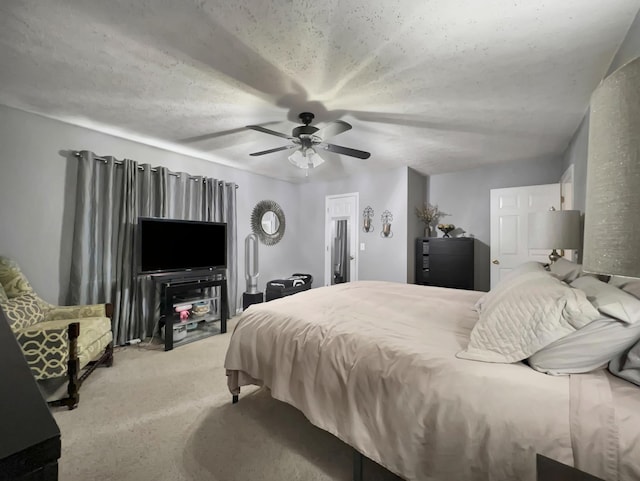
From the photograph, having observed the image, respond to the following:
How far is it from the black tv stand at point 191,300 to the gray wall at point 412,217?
9.35ft

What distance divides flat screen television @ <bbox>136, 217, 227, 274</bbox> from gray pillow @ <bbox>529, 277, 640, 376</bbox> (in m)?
3.47

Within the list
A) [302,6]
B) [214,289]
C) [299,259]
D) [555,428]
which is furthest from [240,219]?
[555,428]

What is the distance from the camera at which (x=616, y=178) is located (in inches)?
18.2

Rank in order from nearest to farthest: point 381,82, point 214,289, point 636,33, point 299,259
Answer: point 636,33 < point 381,82 < point 214,289 < point 299,259

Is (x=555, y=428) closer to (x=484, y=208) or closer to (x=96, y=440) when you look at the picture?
(x=96, y=440)

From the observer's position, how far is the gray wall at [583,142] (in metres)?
1.45

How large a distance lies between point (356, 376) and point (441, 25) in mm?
1892

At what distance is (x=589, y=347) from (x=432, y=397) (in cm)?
60

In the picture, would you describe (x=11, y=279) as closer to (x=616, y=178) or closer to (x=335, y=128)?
(x=335, y=128)

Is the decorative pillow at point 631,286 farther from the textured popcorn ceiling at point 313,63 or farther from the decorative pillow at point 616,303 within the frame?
the textured popcorn ceiling at point 313,63

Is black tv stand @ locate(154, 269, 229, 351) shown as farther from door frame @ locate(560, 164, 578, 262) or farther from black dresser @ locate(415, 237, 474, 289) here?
door frame @ locate(560, 164, 578, 262)

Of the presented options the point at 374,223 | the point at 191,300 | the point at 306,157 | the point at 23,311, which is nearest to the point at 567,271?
the point at 306,157

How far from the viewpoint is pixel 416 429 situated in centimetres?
111

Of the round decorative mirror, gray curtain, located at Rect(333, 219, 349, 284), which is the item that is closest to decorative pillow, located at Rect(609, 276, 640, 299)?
gray curtain, located at Rect(333, 219, 349, 284)
